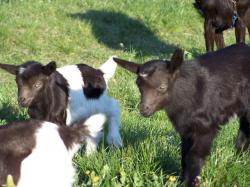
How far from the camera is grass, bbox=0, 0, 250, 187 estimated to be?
5.13 meters

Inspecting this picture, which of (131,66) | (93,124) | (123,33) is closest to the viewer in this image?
(93,124)

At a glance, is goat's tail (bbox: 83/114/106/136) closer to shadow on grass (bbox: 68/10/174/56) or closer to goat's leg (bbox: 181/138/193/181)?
goat's leg (bbox: 181/138/193/181)

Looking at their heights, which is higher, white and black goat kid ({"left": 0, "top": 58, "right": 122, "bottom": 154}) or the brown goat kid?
the brown goat kid

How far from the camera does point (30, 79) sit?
580 centimetres

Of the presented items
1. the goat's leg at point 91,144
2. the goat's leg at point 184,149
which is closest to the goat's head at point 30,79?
the goat's leg at point 91,144

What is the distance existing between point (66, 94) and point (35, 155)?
189cm

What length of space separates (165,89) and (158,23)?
24.7 ft

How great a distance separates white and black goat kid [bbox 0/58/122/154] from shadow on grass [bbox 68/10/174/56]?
443 cm

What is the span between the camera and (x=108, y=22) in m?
12.2

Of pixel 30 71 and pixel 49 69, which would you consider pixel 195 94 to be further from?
pixel 30 71

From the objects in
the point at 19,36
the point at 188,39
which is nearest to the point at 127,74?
the point at 19,36

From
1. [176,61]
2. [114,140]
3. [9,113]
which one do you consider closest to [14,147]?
[176,61]

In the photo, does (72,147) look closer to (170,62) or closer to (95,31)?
(170,62)

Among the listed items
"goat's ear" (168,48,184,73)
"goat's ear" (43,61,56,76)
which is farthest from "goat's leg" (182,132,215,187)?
"goat's ear" (43,61,56,76)
